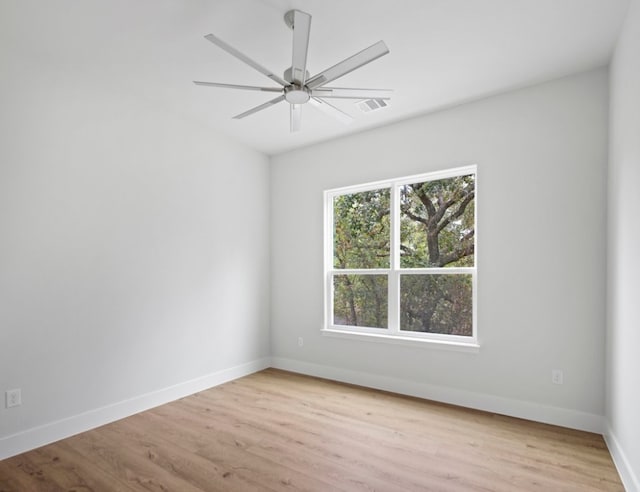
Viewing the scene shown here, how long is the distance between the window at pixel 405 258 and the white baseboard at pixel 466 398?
1.44 ft

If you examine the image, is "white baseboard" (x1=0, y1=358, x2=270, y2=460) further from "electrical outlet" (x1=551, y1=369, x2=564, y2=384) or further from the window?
"electrical outlet" (x1=551, y1=369, x2=564, y2=384)

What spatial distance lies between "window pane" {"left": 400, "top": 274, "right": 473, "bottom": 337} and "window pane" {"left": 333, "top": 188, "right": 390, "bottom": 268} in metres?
0.41

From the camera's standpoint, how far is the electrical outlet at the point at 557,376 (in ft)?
9.65

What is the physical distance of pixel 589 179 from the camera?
9.40 ft

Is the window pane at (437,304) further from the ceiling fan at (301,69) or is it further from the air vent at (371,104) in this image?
the ceiling fan at (301,69)

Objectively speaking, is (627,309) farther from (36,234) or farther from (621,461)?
(36,234)

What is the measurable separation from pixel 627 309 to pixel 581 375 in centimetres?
92

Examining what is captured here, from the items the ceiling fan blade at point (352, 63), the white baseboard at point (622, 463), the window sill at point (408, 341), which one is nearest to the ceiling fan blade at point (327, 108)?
the ceiling fan blade at point (352, 63)

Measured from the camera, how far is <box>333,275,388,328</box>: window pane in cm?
404

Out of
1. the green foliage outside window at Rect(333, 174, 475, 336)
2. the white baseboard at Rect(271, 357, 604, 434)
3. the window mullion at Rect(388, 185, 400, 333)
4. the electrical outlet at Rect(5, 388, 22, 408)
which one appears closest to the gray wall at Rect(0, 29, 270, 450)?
the electrical outlet at Rect(5, 388, 22, 408)

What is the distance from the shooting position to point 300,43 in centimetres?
197

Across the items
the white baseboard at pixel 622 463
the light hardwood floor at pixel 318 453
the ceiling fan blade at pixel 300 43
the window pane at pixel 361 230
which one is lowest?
the light hardwood floor at pixel 318 453

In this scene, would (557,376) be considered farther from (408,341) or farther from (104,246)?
(104,246)

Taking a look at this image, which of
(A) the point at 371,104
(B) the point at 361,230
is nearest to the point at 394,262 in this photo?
(B) the point at 361,230
